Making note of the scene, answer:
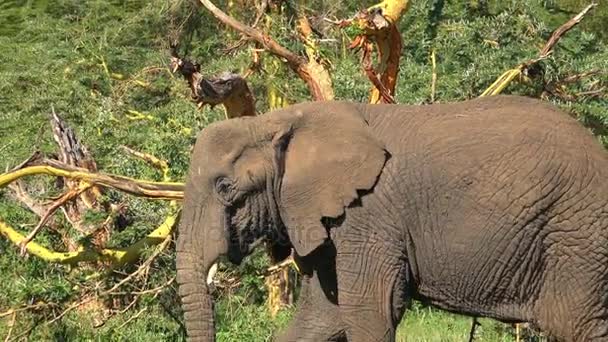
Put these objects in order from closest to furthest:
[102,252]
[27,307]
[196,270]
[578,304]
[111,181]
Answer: [578,304], [196,270], [111,181], [27,307], [102,252]

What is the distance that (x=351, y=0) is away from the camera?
46.5 ft

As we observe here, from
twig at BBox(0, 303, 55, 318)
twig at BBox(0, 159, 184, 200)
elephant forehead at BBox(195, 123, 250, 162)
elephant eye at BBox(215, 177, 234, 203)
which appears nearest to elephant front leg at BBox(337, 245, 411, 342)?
elephant eye at BBox(215, 177, 234, 203)

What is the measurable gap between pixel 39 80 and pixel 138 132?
5.67 meters

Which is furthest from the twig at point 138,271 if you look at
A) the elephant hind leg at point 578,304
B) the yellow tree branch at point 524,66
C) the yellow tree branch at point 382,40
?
the elephant hind leg at point 578,304

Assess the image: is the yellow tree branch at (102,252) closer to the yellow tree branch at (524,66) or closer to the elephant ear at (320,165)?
the elephant ear at (320,165)

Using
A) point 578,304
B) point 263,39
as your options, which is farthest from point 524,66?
point 578,304

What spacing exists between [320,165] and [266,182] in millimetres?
252

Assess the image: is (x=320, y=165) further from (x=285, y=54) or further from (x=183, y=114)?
(x=183, y=114)

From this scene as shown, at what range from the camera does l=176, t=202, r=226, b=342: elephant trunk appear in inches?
227

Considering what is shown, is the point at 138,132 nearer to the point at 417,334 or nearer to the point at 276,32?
the point at 276,32

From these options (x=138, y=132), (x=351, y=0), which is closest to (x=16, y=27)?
(x=351, y=0)

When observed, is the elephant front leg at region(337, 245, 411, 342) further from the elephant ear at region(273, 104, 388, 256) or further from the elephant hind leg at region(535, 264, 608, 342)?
the elephant hind leg at region(535, 264, 608, 342)

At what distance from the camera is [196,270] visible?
582cm

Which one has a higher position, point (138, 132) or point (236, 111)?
point (236, 111)
